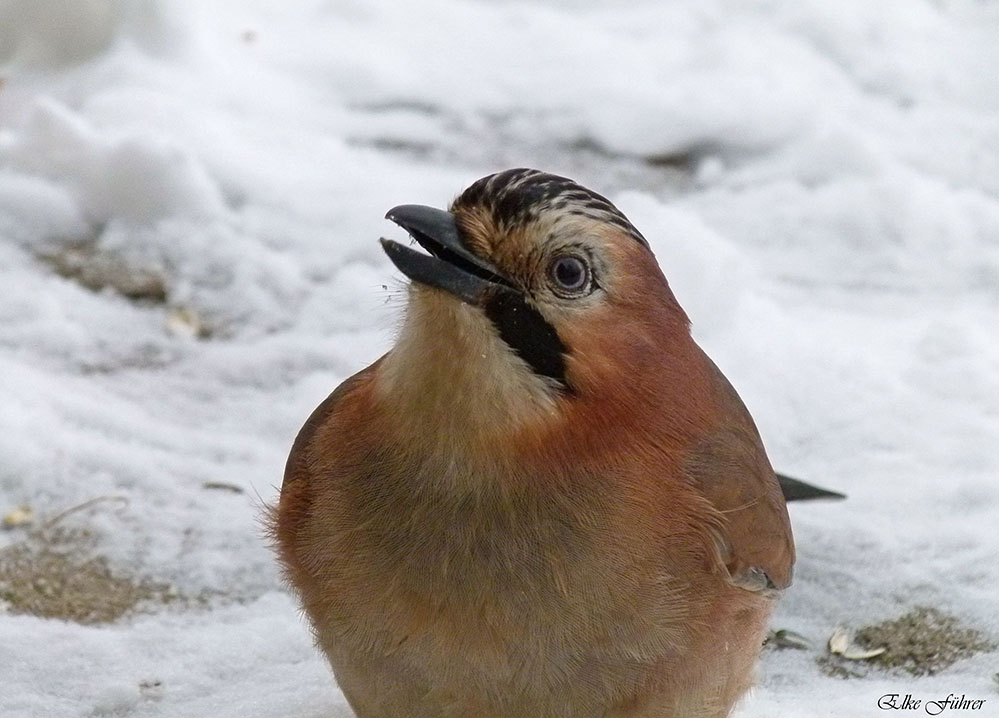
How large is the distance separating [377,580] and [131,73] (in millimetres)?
4474

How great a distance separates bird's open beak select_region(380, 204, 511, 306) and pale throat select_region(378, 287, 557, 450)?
0.13ft

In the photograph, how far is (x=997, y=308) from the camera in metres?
5.59

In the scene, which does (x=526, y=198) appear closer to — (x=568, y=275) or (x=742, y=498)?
(x=568, y=275)

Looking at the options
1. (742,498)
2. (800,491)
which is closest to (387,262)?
(800,491)

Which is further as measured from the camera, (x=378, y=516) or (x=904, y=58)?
(x=904, y=58)

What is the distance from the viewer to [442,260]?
2730 millimetres

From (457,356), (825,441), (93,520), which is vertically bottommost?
(93,520)

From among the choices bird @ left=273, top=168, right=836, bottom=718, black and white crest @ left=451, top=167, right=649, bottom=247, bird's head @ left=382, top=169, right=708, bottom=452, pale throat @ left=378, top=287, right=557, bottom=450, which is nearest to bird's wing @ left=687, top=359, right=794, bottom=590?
bird @ left=273, top=168, right=836, bottom=718

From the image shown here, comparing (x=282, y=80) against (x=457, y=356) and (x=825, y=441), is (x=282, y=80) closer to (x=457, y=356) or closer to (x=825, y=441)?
(x=825, y=441)

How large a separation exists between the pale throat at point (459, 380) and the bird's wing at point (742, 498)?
51cm

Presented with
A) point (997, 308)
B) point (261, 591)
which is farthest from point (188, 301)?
point (997, 308)

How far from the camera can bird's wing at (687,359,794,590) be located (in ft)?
10.2

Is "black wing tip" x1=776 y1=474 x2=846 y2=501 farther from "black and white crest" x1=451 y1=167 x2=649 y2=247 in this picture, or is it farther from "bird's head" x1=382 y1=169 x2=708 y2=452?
"black and white crest" x1=451 y1=167 x2=649 y2=247

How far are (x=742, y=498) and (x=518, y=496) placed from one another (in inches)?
26.3
